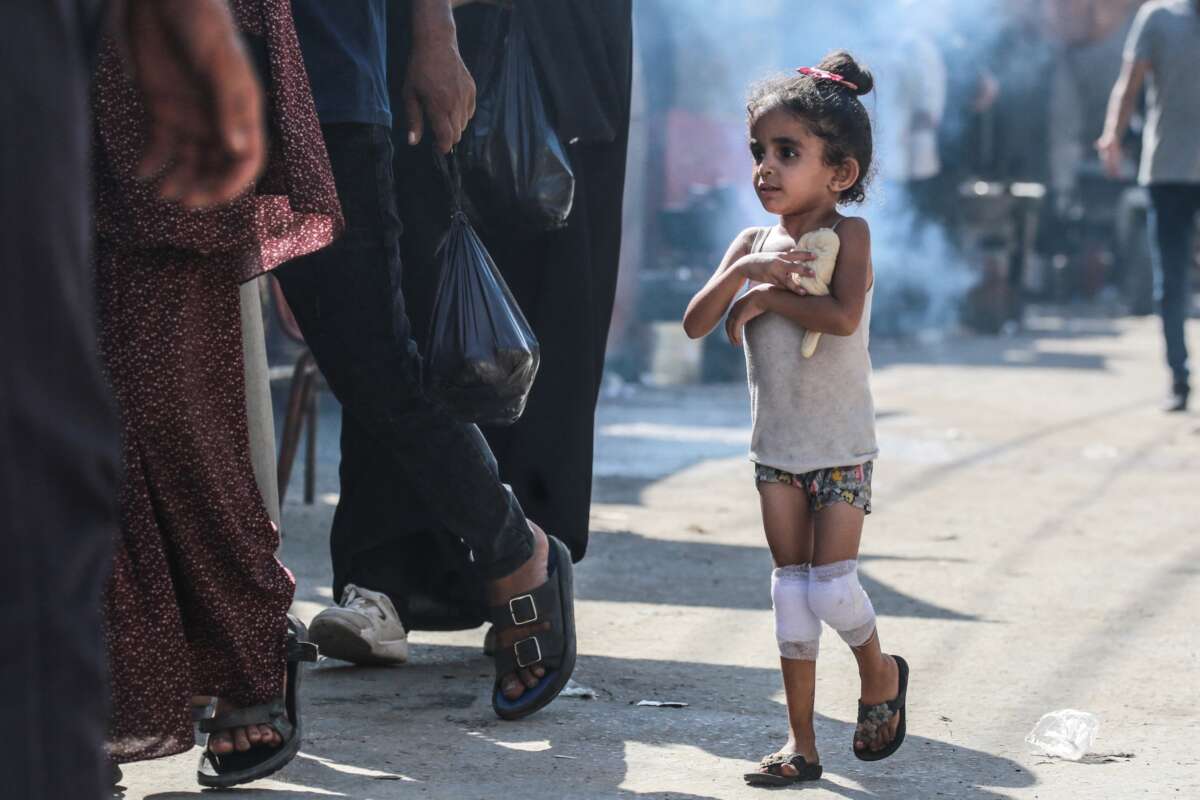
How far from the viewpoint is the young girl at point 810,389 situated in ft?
9.86

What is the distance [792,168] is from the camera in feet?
9.98

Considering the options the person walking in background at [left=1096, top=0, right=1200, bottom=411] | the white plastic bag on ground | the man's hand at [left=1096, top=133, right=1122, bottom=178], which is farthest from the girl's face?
the man's hand at [left=1096, top=133, right=1122, bottom=178]

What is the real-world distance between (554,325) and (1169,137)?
17.2 ft

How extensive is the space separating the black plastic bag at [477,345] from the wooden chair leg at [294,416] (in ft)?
7.54

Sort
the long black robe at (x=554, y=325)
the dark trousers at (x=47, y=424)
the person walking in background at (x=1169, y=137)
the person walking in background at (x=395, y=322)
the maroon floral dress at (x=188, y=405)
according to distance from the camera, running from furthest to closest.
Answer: the person walking in background at (x=1169, y=137) → the long black robe at (x=554, y=325) → the person walking in background at (x=395, y=322) → the maroon floral dress at (x=188, y=405) → the dark trousers at (x=47, y=424)

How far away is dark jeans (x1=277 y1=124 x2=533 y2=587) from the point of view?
3100 millimetres

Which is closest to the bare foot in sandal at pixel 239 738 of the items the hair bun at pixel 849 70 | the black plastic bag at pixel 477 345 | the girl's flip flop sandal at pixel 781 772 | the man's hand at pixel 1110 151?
the black plastic bag at pixel 477 345

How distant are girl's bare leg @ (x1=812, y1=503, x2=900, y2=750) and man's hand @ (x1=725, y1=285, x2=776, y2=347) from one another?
324 mm

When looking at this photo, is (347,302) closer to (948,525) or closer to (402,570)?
(402,570)

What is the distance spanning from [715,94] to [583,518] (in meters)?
10.5

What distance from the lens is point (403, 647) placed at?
3779 mm

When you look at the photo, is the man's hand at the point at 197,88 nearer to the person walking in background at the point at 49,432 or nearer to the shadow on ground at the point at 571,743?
the person walking in background at the point at 49,432

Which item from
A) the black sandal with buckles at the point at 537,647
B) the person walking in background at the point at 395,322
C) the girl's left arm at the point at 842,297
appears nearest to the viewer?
the girl's left arm at the point at 842,297

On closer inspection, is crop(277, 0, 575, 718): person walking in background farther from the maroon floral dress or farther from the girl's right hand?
the girl's right hand
